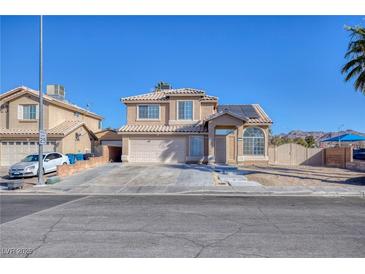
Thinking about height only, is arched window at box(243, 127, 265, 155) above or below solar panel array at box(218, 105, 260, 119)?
below

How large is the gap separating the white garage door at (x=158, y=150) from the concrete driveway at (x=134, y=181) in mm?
6100

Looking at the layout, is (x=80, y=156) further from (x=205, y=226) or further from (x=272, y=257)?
(x=272, y=257)

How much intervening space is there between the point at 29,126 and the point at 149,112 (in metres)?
11.6

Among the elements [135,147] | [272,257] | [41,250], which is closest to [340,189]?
[272,257]

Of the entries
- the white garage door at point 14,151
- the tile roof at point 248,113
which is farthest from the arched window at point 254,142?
the white garage door at point 14,151

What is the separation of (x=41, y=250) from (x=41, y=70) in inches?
507

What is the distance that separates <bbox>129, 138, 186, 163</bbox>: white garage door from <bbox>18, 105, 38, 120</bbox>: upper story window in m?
9.68

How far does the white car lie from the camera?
18.9 m

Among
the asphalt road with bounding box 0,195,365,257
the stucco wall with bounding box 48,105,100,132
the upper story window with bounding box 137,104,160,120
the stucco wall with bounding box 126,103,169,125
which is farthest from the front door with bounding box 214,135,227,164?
the stucco wall with bounding box 48,105,100,132

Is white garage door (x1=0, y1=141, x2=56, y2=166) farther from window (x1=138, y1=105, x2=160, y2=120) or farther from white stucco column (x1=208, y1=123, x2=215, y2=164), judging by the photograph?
white stucco column (x1=208, y1=123, x2=215, y2=164)

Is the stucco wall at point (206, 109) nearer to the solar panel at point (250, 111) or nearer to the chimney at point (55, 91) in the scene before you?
the solar panel at point (250, 111)

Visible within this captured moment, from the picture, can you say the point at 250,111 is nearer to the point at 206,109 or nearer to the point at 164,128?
the point at 206,109

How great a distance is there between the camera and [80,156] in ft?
84.3

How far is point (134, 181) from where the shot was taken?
681 inches
